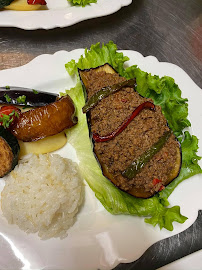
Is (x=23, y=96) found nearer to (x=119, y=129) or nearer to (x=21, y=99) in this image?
(x=21, y=99)

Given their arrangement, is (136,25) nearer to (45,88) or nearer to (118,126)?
(45,88)

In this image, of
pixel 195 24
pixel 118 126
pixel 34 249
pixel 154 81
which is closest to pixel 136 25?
pixel 195 24

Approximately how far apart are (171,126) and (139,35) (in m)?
1.89

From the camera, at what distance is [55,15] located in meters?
3.84

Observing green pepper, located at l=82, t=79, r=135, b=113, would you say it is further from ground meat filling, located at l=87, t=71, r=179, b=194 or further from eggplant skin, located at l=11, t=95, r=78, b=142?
eggplant skin, located at l=11, t=95, r=78, b=142

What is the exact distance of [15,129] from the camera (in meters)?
3.04

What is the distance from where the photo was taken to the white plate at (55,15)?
373cm

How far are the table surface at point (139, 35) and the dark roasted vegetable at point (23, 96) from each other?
3.50 ft

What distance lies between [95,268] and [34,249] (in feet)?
1.86

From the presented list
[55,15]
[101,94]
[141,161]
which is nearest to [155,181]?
[141,161]

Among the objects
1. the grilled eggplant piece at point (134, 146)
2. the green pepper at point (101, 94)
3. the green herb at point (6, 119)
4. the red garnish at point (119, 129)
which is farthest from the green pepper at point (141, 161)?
the green herb at point (6, 119)

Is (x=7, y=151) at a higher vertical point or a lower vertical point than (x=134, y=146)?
lower

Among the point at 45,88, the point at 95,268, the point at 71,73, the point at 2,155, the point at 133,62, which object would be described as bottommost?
the point at 95,268

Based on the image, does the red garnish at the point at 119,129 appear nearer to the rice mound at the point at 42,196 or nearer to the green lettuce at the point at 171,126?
the green lettuce at the point at 171,126
